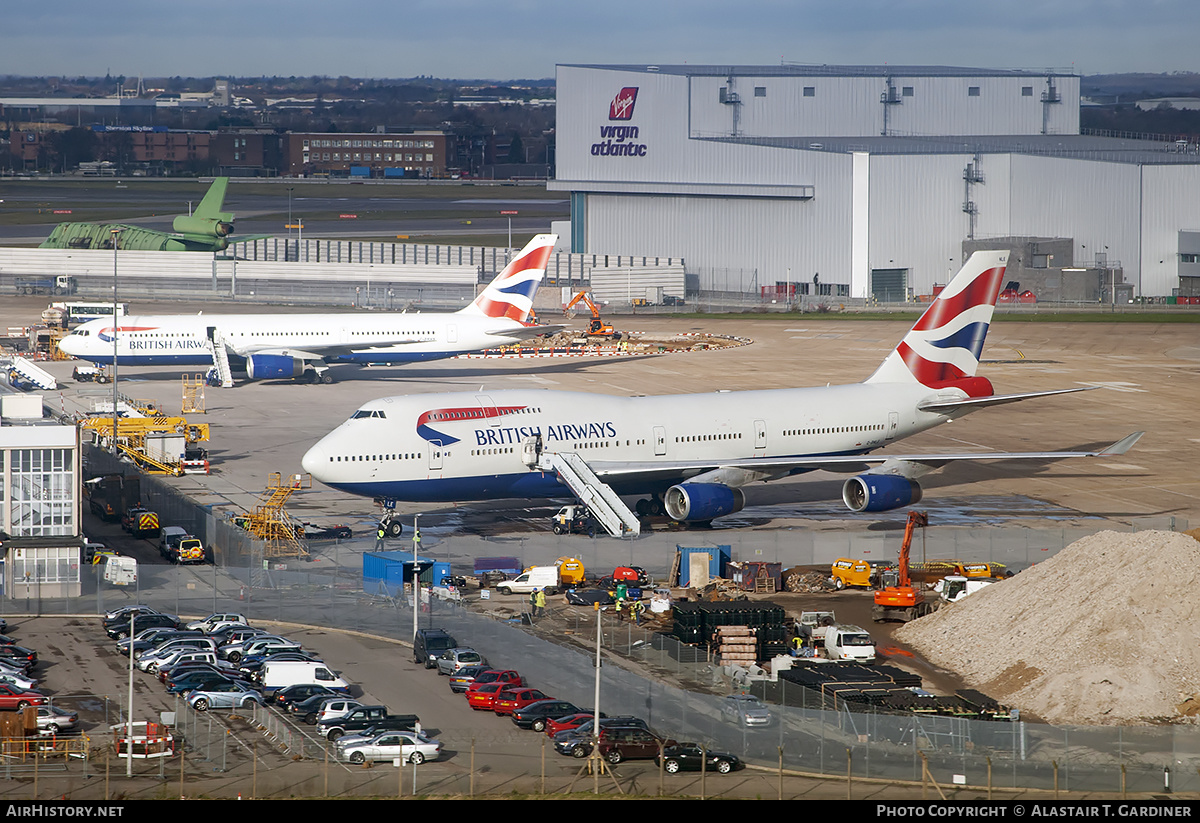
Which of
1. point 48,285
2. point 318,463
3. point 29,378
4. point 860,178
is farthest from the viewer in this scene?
point 48,285

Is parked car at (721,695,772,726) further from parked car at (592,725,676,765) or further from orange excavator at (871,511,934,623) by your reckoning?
orange excavator at (871,511,934,623)

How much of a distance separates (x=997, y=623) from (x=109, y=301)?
377 feet

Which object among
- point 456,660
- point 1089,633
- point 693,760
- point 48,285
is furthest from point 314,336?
point 693,760

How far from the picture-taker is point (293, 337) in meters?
100

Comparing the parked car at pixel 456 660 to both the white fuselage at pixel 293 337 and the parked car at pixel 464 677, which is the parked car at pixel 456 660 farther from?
the white fuselage at pixel 293 337

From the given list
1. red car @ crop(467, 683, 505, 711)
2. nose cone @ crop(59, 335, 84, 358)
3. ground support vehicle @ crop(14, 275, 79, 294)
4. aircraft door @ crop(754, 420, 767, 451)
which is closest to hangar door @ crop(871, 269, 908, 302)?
nose cone @ crop(59, 335, 84, 358)

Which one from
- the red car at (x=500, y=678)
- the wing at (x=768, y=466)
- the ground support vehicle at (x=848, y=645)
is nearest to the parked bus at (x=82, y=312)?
the wing at (x=768, y=466)

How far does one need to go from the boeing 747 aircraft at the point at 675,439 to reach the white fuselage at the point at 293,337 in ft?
135

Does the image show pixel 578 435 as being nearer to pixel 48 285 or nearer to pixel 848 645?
pixel 848 645

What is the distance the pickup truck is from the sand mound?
15.7m

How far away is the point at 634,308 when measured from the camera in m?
148

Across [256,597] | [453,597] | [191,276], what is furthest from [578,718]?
[191,276]

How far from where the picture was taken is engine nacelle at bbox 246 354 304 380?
97.3 metres

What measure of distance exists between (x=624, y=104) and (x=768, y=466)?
4017 inches
